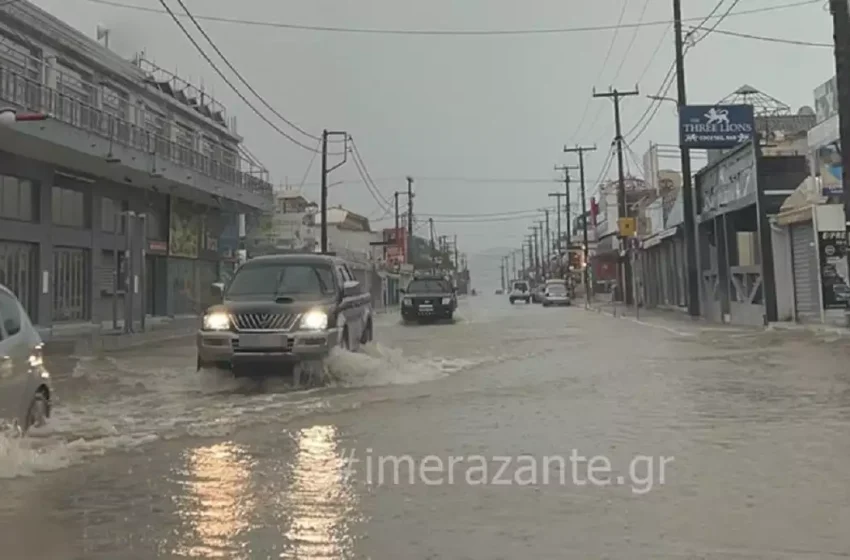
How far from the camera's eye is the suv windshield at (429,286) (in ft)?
115

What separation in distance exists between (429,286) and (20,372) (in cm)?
2772

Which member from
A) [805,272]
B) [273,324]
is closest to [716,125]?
[805,272]

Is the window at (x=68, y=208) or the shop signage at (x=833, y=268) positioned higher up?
the window at (x=68, y=208)

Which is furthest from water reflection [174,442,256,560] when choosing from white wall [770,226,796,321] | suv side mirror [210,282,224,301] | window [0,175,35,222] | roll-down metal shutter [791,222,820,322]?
white wall [770,226,796,321]

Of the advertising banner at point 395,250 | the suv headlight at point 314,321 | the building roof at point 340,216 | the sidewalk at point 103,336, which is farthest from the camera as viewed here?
the building roof at point 340,216

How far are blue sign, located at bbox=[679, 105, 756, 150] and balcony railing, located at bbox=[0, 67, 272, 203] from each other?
56.8 ft

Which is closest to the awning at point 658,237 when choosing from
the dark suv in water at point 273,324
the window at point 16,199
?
the window at point 16,199

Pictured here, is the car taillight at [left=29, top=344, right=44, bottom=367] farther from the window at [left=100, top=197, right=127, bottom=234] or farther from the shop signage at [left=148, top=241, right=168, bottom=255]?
the shop signage at [left=148, top=241, right=168, bottom=255]

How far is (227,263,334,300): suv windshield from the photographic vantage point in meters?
13.1

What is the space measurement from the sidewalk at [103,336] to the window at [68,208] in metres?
3.25

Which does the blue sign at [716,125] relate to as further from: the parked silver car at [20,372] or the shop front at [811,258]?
the parked silver car at [20,372]

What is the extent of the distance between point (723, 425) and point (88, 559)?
20.5 ft

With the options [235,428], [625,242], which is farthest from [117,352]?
[625,242]

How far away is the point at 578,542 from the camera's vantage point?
16.3 ft
